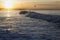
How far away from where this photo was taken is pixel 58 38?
825cm

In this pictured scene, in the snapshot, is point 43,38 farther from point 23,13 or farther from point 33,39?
point 23,13

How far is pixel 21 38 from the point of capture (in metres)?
8.33

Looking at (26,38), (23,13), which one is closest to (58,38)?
(26,38)

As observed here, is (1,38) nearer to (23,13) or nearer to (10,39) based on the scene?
(10,39)

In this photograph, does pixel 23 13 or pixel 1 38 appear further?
pixel 23 13

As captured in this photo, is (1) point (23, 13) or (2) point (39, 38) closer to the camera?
(2) point (39, 38)

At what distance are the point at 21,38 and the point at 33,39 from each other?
24.6 inches

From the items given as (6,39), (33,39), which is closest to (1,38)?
(6,39)

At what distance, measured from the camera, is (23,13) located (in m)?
23.4

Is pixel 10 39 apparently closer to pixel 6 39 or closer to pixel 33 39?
pixel 6 39

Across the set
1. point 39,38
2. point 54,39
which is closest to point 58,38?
point 54,39

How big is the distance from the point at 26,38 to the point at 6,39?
3.17 ft

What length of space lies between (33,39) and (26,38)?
0.42m

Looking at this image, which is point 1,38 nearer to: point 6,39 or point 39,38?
point 6,39
